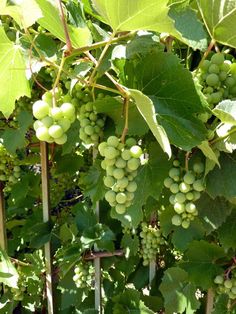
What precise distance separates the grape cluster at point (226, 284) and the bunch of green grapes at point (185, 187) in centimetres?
43

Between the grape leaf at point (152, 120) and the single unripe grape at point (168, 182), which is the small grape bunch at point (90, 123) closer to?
the single unripe grape at point (168, 182)

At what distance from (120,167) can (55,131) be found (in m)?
0.15

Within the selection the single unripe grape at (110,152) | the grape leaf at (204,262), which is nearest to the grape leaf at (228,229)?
the grape leaf at (204,262)

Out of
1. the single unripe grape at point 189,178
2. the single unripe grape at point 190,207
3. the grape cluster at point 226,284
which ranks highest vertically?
the single unripe grape at point 189,178

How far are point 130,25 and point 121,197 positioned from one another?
0.32 metres

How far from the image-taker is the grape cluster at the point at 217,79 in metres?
0.92

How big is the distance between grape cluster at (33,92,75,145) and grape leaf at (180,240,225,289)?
75cm

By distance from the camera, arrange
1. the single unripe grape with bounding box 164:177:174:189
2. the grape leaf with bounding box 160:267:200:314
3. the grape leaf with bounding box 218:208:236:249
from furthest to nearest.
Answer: the grape leaf with bounding box 160:267:200:314, the grape leaf with bounding box 218:208:236:249, the single unripe grape with bounding box 164:177:174:189

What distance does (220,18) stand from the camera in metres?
0.90

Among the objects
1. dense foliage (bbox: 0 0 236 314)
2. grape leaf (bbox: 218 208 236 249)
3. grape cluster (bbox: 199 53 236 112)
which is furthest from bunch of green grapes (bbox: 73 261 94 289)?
grape cluster (bbox: 199 53 236 112)

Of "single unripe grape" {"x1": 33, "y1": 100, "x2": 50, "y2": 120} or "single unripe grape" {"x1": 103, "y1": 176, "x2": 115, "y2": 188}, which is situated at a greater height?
"single unripe grape" {"x1": 33, "y1": 100, "x2": 50, "y2": 120}

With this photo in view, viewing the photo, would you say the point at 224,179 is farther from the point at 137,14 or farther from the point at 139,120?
the point at 137,14

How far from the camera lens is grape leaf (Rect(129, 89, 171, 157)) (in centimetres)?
71

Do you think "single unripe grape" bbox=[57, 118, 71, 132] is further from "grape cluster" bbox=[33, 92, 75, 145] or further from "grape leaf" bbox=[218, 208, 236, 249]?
"grape leaf" bbox=[218, 208, 236, 249]
